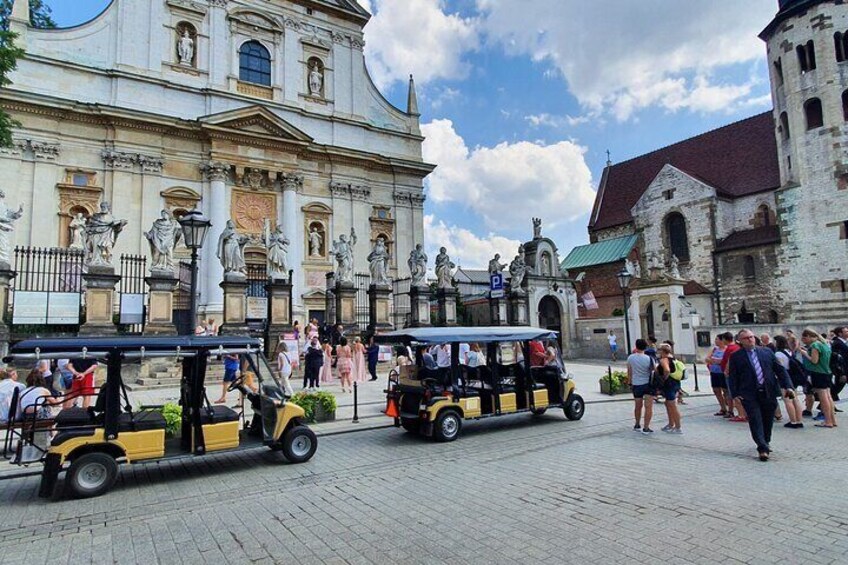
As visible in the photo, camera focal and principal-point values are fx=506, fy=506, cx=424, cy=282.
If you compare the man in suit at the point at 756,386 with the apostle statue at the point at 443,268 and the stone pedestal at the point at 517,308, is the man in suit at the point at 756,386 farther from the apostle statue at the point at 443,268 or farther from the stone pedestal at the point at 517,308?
the stone pedestal at the point at 517,308

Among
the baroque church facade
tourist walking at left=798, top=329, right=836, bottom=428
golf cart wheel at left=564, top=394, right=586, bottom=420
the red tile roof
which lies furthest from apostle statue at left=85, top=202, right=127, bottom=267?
the red tile roof

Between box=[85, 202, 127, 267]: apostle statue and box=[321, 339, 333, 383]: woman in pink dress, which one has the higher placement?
box=[85, 202, 127, 267]: apostle statue

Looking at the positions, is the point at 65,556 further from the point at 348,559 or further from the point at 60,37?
the point at 60,37

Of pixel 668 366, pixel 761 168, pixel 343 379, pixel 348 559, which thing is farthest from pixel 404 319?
pixel 761 168

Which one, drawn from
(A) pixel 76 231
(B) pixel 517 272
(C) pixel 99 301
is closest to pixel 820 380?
(B) pixel 517 272

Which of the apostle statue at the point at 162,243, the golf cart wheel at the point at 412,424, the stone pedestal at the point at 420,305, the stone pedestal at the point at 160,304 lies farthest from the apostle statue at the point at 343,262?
the golf cart wheel at the point at 412,424

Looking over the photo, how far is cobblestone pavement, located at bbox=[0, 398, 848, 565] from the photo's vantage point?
14.0 ft

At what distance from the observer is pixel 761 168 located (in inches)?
1391

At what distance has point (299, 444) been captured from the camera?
7363 mm

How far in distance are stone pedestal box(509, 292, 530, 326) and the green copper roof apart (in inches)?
677

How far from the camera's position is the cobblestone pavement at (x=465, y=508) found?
14.0 ft

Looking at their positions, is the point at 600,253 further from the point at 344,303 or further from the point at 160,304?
the point at 160,304

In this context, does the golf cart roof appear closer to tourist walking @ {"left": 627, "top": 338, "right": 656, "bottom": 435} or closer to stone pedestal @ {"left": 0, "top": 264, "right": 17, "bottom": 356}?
tourist walking @ {"left": 627, "top": 338, "right": 656, "bottom": 435}

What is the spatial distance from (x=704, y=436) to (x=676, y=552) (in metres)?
5.37
